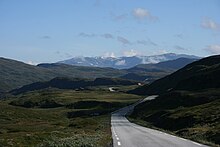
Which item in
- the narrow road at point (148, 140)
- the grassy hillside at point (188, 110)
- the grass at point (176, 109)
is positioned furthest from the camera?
the grass at point (176, 109)

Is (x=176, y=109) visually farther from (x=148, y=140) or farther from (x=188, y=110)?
(x=148, y=140)

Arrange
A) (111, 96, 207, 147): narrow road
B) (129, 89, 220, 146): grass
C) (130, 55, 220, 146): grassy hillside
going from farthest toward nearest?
(129, 89, 220, 146): grass, (130, 55, 220, 146): grassy hillside, (111, 96, 207, 147): narrow road

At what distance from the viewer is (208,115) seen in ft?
271

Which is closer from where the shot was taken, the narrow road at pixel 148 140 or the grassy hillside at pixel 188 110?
the narrow road at pixel 148 140

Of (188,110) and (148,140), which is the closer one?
(148,140)

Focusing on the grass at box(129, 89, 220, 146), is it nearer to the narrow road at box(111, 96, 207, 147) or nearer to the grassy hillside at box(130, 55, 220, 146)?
the grassy hillside at box(130, 55, 220, 146)

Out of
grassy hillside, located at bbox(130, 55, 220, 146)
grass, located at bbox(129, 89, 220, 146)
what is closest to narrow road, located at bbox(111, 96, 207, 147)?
grassy hillside, located at bbox(130, 55, 220, 146)

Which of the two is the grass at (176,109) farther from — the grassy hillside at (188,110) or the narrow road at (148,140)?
the narrow road at (148,140)

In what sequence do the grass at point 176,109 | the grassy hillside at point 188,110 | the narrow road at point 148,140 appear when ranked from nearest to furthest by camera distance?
the narrow road at point 148,140, the grassy hillside at point 188,110, the grass at point 176,109

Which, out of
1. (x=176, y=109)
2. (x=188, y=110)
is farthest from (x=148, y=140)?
(x=176, y=109)

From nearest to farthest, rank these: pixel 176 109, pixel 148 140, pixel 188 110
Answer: pixel 148 140 < pixel 188 110 < pixel 176 109

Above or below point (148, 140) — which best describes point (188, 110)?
above

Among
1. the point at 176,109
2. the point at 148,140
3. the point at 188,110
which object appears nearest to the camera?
the point at 148,140

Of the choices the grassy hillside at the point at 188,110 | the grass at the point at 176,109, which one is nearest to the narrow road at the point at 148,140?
the grassy hillside at the point at 188,110
